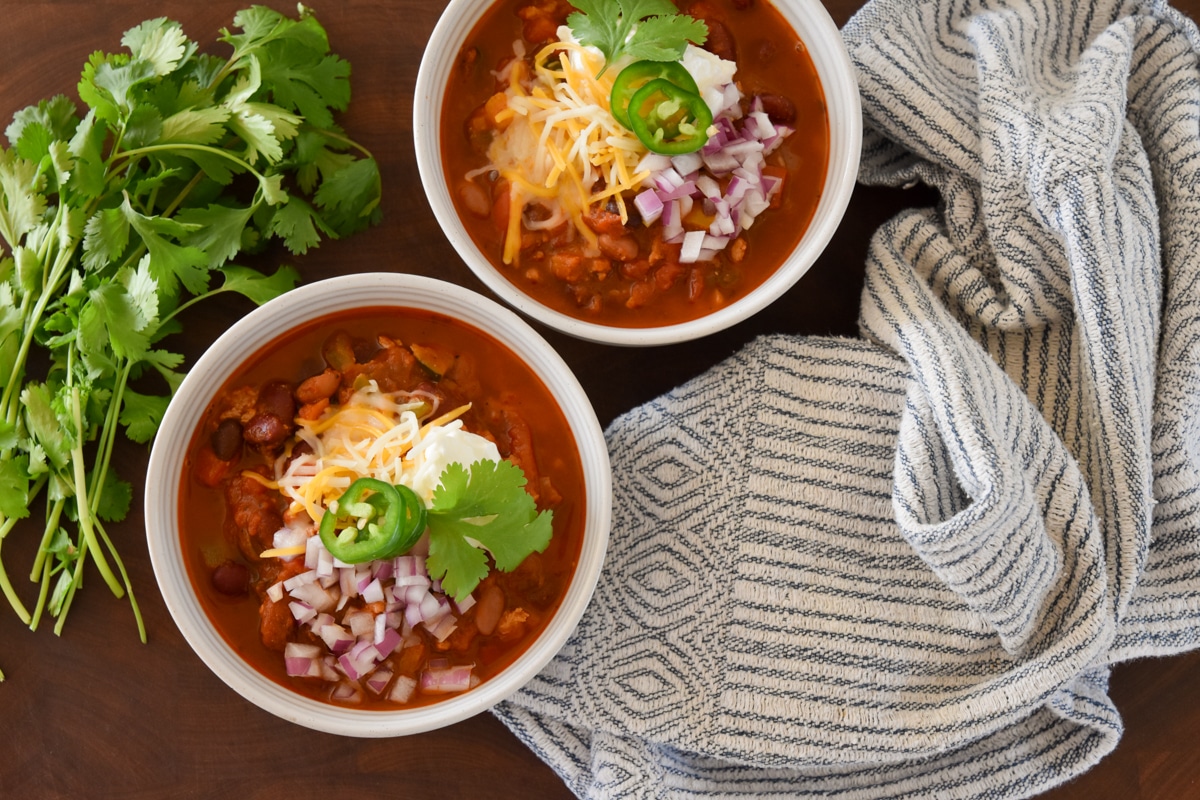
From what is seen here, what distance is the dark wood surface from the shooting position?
8.23 ft

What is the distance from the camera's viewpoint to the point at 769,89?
2375mm

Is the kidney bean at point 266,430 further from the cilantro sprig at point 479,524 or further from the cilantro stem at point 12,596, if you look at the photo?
the cilantro stem at point 12,596

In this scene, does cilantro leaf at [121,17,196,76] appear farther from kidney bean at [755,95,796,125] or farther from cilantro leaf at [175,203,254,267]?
kidney bean at [755,95,796,125]

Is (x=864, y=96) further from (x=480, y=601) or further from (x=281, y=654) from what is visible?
(x=281, y=654)

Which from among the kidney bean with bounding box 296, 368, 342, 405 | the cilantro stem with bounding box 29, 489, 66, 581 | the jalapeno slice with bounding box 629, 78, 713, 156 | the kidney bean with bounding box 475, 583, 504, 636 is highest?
the jalapeno slice with bounding box 629, 78, 713, 156

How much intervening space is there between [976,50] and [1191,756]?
182cm

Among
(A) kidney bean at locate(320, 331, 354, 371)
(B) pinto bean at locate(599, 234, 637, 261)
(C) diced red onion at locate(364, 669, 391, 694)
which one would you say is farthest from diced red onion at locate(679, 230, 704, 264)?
(C) diced red onion at locate(364, 669, 391, 694)

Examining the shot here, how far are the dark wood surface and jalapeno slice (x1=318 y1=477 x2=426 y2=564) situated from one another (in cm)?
74

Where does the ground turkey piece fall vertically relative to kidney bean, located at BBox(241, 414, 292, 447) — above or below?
below

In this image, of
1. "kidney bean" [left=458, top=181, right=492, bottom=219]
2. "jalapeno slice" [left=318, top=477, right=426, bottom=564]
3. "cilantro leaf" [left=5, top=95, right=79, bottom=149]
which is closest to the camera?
"jalapeno slice" [left=318, top=477, right=426, bottom=564]

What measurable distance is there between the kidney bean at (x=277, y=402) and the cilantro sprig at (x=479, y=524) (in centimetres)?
40

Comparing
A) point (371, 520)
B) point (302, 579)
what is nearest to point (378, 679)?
point (302, 579)

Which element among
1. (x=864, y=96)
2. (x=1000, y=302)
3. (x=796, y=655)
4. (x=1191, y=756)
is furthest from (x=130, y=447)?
(x=1191, y=756)

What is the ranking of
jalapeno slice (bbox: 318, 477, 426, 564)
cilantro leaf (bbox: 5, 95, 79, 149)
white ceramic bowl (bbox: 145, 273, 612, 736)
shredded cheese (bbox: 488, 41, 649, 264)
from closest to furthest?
jalapeno slice (bbox: 318, 477, 426, 564) < white ceramic bowl (bbox: 145, 273, 612, 736) < shredded cheese (bbox: 488, 41, 649, 264) < cilantro leaf (bbox: 5, 95, 79, 149)
